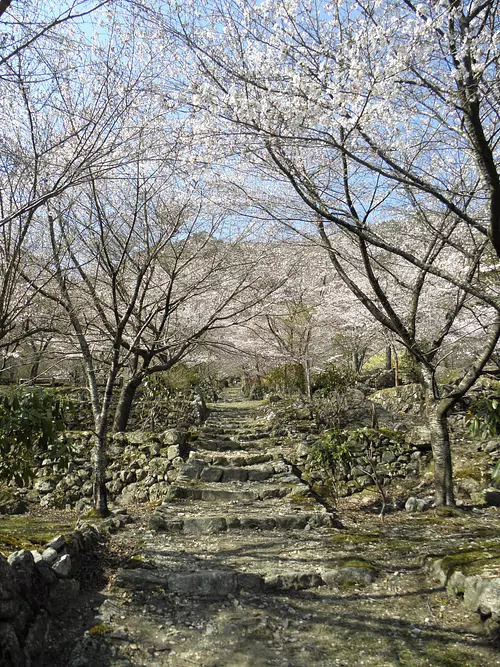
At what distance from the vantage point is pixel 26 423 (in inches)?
131

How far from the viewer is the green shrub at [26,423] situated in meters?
3.26

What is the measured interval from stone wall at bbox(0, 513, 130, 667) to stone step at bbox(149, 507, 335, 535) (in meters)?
1.72

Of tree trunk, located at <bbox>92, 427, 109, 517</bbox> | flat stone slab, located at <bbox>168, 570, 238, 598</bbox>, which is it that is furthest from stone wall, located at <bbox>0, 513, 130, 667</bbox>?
tree trunk, located at <bbox>92, 427, 109, 517</bbox>

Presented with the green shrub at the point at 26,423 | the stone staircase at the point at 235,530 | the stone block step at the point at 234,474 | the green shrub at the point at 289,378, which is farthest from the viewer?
the green shrub at the point at 289,378

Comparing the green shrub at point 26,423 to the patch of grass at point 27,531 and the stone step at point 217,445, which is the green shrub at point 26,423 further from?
the stone step at point 217,445

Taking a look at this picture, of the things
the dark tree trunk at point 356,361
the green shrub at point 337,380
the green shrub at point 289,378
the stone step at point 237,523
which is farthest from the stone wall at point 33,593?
the dark tree trunk at point 356,361

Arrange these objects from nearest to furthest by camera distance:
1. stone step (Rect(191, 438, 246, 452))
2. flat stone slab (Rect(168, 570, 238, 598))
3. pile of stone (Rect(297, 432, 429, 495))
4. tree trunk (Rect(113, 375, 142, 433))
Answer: flat stone slab (Rect(168, 570, 238, 598)) → pile of stone (Rect(297, 432, 429, 495)) → tree trunk (Rect(113, 375, 142, 433)) → stone step (Rect(191, 438, 246, 452))

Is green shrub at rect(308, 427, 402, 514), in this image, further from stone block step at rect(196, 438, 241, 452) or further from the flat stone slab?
the flat stone slab

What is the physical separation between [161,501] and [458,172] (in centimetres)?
691

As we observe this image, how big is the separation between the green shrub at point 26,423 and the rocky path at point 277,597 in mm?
1205

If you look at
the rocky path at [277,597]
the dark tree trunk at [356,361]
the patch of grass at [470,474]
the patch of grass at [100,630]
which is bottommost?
the patch of grass at [470,474]

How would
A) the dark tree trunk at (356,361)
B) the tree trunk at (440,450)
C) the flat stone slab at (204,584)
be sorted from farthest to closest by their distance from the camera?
1. the dark tree trunk at (356,361)
2. the tree trunk at (440,450)
3. the flat stone slab at (204,584)

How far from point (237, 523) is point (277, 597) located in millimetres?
2072

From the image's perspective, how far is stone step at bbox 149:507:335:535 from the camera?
18.5 feet
